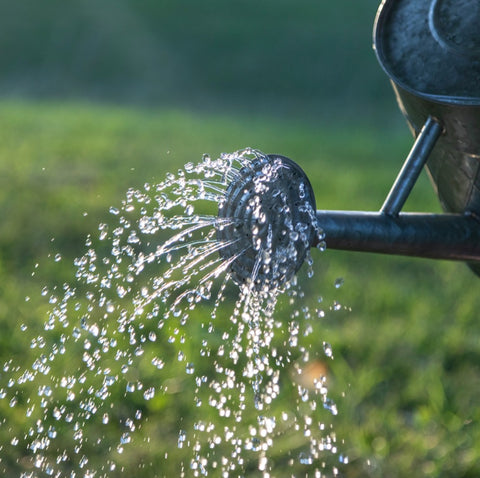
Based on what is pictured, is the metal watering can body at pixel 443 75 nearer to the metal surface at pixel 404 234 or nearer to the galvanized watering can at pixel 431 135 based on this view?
the galvanized watering can at pixel 431 135

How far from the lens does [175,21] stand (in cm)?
937

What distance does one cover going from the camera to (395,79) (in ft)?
6.68

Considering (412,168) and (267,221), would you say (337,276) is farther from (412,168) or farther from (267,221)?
(267,221)


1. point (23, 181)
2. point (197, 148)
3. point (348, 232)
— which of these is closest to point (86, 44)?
point (197, 148)

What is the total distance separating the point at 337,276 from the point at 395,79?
193 cm

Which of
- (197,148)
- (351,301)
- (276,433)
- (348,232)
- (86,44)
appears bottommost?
(86,44)

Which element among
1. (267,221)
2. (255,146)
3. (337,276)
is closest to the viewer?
(267,221)

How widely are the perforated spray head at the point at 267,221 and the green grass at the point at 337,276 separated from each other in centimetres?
92

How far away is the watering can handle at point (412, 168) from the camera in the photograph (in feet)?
6.22

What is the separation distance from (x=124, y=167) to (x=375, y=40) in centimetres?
327

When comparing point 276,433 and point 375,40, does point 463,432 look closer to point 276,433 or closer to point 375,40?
point 276,433

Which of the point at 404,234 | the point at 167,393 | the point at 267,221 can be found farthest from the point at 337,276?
the point at 267,221

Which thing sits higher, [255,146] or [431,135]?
[431,135]


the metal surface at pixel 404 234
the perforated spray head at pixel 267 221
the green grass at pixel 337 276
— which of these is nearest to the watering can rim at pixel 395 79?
the metal surface at pixel 404 234
